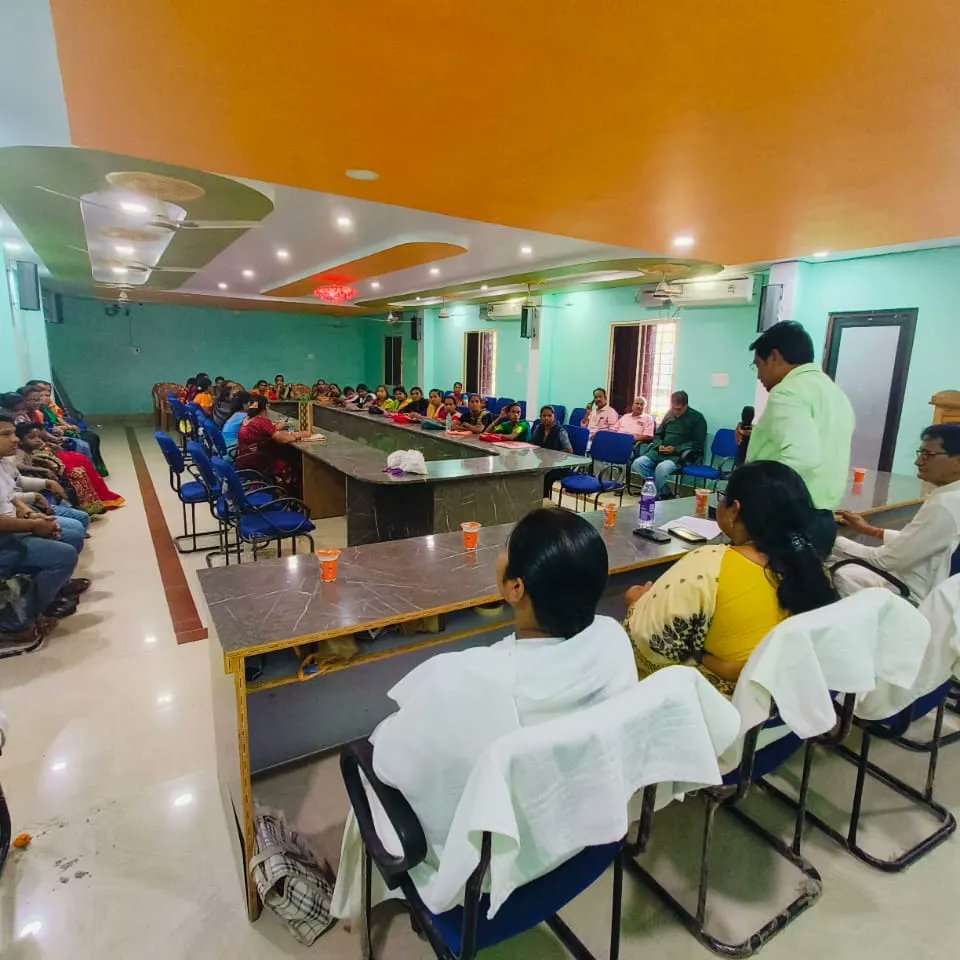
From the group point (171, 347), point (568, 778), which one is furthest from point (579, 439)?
point (171, 347)

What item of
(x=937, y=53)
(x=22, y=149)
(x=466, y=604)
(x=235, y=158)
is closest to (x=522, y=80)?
(x=937, y=53)

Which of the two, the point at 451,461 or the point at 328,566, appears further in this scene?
the point at 451,461

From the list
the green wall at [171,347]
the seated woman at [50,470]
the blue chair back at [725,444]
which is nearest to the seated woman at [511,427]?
the blue chair back at [725,444]

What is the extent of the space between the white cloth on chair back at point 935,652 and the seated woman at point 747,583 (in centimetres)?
34

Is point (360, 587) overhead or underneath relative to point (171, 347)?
underneath

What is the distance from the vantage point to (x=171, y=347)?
13.0 meters

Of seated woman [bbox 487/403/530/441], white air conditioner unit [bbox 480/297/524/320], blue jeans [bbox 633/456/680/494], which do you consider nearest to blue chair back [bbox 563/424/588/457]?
seated woman [bbox 487/403/530/441]

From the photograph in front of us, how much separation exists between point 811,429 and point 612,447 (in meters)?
3.71

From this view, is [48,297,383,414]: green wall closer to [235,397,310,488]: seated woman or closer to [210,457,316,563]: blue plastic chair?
[235,397,310,488]: seated woman

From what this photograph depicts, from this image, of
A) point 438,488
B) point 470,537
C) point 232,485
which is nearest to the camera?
point 470,537

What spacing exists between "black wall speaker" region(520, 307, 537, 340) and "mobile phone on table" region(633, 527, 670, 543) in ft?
21.6

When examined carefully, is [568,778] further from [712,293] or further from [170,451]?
[712,293]

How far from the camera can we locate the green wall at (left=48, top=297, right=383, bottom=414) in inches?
480

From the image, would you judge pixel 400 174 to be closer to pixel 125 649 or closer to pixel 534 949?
pixel 125 649
